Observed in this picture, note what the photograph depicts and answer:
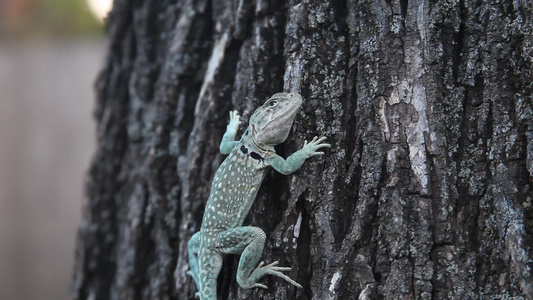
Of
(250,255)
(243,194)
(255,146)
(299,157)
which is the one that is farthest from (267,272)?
(255,146)

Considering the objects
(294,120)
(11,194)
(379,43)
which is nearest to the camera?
(379,43)

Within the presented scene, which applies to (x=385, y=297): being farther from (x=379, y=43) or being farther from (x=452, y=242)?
(x=379, y=43)

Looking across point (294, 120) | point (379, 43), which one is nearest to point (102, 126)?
point (294, 120)

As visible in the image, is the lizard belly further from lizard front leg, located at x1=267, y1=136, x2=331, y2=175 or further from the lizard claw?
the lizard claw

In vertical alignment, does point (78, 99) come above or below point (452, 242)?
above

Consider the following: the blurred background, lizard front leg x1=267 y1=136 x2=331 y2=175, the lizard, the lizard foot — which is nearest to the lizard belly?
the lizard

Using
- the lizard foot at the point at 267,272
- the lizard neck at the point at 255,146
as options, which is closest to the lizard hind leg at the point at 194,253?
the lizard foot at the point at 267,272

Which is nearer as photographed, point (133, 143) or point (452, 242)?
point (452, 242)
